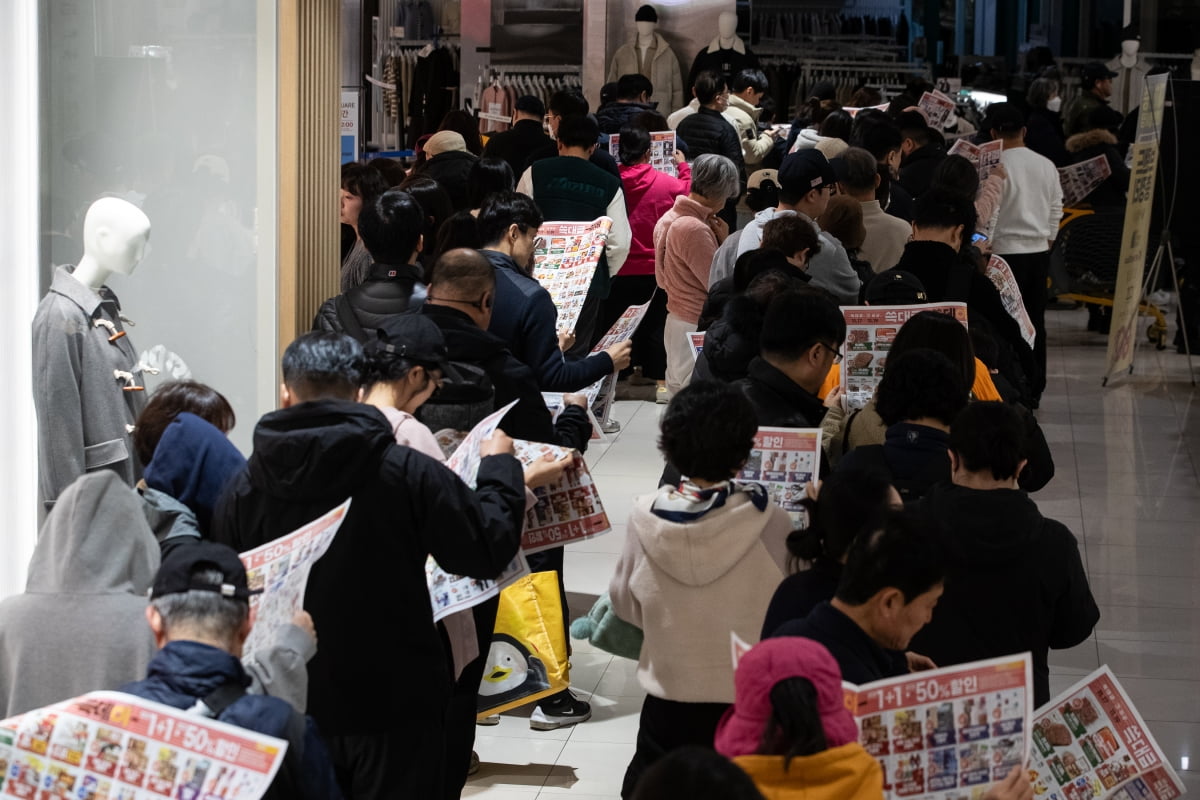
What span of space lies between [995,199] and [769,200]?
1438mm

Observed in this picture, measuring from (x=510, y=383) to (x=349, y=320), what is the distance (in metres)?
0.49

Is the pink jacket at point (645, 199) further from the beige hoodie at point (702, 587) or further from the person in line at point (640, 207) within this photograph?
the beige hoodie at point (702, 587)

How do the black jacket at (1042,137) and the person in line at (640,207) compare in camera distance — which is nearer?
the person in line at (640,207)

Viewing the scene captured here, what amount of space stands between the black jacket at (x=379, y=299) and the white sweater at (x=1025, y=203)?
559 cm

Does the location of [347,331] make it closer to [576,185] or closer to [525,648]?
[525,648]

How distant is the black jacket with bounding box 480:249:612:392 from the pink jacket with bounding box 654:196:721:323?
251 centimetres

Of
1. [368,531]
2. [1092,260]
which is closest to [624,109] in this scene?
[1092,260]

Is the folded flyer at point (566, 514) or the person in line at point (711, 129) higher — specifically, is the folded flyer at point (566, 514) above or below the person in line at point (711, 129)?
below

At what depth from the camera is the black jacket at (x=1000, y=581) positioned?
3145 mm

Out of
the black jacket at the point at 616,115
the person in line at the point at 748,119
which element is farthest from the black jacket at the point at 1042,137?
the black jacket at the point at 616,115

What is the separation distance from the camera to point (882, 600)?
256 centimetres

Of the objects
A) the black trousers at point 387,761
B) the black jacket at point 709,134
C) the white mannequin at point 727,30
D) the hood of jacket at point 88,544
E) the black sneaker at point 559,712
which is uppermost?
the white mannequin at point 727,30

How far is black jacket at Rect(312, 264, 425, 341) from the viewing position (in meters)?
4.26

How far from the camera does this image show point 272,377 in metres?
4.84
